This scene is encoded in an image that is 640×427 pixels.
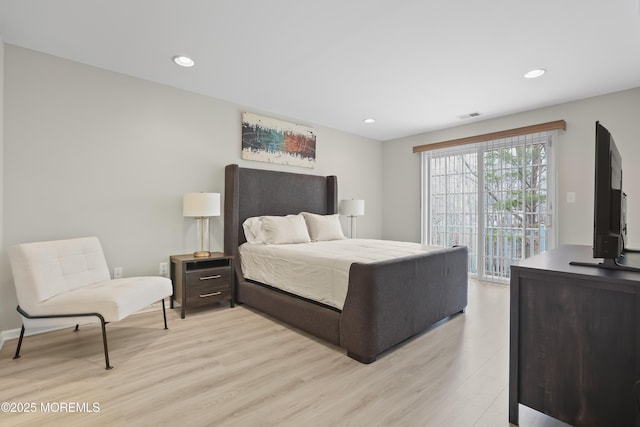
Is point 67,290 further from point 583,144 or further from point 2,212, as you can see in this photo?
point 583,144

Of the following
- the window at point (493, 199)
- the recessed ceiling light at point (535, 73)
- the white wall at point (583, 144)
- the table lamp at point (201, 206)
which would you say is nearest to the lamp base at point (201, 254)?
A: the table lamp at point (201, 206)

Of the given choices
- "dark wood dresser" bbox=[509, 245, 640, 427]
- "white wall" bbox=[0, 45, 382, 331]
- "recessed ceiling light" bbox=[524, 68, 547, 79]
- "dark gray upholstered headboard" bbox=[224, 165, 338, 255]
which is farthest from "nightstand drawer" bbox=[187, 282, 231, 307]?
"recessed ceiling light" bbox=[524, 68, 547, 79]

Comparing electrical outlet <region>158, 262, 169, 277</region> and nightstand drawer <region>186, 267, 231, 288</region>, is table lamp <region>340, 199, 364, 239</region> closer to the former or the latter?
nightstand drawer <region>186, 267, 231, 288</region>

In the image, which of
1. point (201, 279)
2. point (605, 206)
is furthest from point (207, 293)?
point (605, 206)

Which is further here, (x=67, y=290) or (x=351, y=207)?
(x=351, y=207)

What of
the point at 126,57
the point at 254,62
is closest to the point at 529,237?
the point at 254,62

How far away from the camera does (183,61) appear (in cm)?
277

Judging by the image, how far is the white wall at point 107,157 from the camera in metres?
2.53

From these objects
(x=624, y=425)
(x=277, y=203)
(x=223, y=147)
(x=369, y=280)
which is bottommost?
(x=624, y=425)

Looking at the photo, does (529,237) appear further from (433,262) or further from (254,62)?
(254,62)

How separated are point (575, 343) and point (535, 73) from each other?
2.76 m

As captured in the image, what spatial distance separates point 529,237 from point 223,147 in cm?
431

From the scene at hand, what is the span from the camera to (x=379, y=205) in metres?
5.89

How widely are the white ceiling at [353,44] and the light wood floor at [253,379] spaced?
8.11ft
